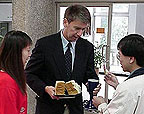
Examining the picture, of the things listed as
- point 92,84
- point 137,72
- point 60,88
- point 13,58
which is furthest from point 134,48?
point 13,58

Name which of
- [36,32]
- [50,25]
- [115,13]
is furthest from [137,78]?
[115,13]

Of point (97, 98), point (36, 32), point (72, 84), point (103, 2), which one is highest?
point (103, 2)

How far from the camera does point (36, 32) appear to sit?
3.65 meters

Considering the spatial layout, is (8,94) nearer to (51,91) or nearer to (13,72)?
(13,72)

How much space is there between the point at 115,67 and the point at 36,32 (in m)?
6.60

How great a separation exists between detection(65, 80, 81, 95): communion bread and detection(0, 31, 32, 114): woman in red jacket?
13.9 inches

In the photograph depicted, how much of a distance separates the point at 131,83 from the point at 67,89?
533 mm

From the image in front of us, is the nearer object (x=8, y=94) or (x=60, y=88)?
(x=8, y=94)


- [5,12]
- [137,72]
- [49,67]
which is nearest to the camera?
[137,72]

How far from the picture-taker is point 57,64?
178 cm

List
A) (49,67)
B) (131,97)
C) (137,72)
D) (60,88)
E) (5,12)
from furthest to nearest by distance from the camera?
(5,12)
(49,67)
(60,88)
(137,72)
(131,97)

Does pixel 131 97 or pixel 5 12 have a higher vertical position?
pixel 5 12

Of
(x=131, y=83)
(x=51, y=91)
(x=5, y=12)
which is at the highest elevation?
(x=5, y=12)

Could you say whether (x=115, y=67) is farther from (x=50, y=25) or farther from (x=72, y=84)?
(x=72, y=84)
